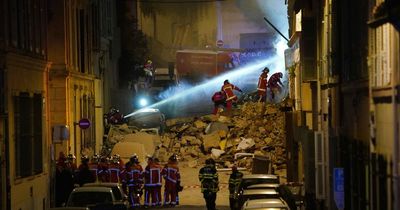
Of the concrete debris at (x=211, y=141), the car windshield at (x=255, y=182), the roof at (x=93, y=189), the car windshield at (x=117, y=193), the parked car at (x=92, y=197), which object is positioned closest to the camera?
the parked car at (x=92, y=197)

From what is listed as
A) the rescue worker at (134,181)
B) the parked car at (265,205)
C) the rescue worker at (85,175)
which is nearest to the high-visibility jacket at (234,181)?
the rescue worker at (134,181)

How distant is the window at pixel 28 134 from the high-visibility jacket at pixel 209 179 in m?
5.03

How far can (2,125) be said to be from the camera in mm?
18750

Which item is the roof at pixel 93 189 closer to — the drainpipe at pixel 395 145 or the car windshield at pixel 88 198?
the car windshield at pixel 88 198

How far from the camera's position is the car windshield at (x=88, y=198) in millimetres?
18406

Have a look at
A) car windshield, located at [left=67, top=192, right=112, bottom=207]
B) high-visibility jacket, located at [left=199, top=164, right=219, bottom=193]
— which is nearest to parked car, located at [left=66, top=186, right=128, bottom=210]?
car windshield, located at [left=67, top=192, right=112, bottom=207]

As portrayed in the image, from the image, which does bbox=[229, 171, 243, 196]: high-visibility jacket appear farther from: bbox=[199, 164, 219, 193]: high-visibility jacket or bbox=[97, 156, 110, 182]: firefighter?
bbox=[97, 156, 110, 182]: firefighter

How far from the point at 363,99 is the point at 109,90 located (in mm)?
→ 30820

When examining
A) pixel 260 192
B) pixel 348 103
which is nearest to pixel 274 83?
pixel 260 192

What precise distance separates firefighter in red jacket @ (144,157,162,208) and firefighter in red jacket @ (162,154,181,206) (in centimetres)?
26

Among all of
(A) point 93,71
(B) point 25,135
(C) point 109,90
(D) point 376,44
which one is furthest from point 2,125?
(C) point 109,90

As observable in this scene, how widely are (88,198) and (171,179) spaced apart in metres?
6.09

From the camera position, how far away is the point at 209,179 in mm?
22969

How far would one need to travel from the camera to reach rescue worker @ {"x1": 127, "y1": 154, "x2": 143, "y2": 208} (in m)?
24.1
